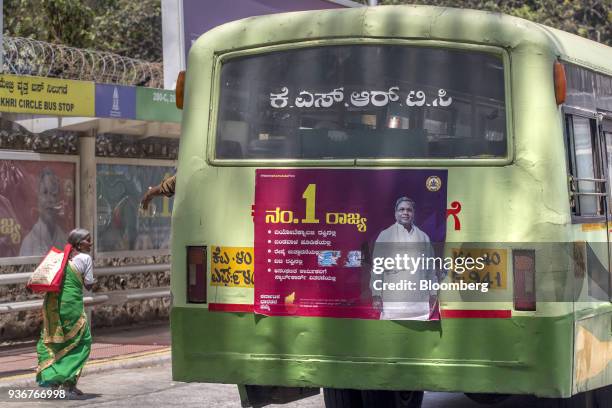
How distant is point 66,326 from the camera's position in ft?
37.1

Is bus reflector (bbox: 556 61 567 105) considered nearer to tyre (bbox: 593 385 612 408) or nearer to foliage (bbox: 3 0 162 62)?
tyre (bbox: 593 385 612 408)

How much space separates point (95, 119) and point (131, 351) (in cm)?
279

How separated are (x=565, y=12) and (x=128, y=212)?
42.9ft

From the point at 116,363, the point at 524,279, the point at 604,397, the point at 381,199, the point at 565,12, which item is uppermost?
the point at 565,12

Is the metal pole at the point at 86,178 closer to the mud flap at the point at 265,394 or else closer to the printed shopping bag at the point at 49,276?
the printed shopping bag at the point at 49,276

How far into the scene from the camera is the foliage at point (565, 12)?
83.5ft

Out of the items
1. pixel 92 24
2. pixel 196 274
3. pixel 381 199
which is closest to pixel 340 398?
pixel 196 274

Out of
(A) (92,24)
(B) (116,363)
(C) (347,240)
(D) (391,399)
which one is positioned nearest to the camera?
(C) (347,240)

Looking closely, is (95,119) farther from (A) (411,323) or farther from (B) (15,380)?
(A) (411,323)

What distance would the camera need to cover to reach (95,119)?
14531 millimetres

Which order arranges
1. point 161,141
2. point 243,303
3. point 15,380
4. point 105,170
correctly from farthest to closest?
point 161,141 → point 105,170 → point 15,380 → point 243,303

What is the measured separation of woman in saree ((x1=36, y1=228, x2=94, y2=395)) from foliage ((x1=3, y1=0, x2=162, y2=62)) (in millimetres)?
11015

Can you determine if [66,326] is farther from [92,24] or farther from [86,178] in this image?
[92,24]

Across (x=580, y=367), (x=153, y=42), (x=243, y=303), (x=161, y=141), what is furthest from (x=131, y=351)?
(x=153, y=42)
